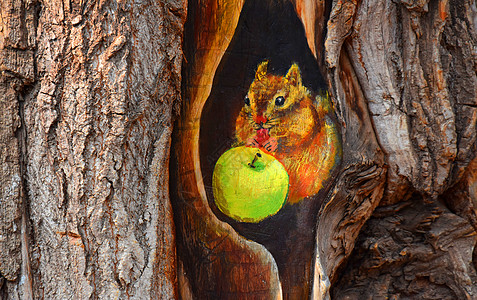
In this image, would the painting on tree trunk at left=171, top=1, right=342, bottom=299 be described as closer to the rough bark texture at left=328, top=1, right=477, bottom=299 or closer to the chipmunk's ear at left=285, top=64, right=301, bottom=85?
the chipmunk's ear at left=285, top=64, right=301, bottom=85

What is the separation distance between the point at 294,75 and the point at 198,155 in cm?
49

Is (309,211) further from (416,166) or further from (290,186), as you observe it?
(416,166)

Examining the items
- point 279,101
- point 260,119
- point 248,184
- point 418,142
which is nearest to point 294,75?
point 279,101

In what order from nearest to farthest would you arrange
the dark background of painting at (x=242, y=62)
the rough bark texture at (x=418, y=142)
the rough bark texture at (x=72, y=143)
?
1. the rough bark texture at (x=72, y=143)
2. the dark background of painting at (x=242, y=62)
3. the rough bark texture at (x=418, y=142)

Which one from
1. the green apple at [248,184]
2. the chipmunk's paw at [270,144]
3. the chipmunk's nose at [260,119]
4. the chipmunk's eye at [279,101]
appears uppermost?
the chipmunk's eye at [279,101]

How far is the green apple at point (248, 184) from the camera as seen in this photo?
149cm

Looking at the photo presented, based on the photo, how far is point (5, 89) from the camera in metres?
1.29

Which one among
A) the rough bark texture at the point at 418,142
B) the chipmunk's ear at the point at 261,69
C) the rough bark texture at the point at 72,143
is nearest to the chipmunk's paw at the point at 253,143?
the chipmunk's ear at the point at 261,69

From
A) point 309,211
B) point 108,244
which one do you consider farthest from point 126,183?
point 309,211

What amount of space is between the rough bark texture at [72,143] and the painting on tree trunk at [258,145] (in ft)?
0.81

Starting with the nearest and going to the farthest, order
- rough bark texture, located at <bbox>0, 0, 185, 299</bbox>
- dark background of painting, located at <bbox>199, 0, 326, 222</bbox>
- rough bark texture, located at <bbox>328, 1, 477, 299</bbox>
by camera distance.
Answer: rough bark texture, located at <bbox>0, 0, 185, 299</bbox> < dark background of painting, located at <bbox>199, 0, 326, 222</bbox> < rough bark texture, located at <bbox>328, 1, 477, 299</bbox>

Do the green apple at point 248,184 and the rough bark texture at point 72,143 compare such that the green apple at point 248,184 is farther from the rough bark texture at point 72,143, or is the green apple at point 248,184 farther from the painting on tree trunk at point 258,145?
the rough bark texture at point 72,143

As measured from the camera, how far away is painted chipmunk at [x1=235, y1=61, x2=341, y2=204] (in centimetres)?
149

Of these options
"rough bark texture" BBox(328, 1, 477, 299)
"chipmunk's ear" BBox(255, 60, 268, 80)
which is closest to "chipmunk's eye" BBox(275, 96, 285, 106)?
"chipmunk's ear" BBox(255, 60, 268, 80)
